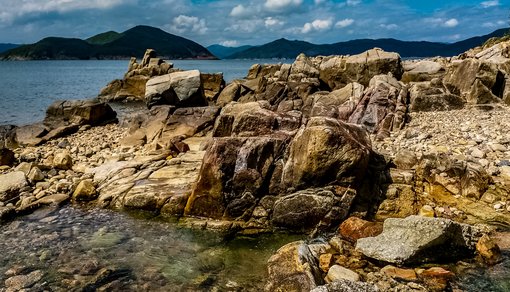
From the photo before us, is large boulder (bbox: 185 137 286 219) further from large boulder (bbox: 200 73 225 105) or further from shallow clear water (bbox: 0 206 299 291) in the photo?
large boulder (bbox: 200 73 225 105)

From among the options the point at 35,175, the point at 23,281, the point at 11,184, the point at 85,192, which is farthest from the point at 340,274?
the point at 35,175

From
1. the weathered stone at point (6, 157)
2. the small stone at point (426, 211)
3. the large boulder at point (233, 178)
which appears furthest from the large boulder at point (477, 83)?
the weathered stone at point (6, 157)

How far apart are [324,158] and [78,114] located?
88.0ft

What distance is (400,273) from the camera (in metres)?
9.92

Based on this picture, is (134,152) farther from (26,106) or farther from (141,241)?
(26,106)

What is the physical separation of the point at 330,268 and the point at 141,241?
5.93 metres

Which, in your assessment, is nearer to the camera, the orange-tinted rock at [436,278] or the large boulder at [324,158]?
the orange-tinted rock at [436,278]

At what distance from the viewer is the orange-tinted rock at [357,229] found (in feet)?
39.1

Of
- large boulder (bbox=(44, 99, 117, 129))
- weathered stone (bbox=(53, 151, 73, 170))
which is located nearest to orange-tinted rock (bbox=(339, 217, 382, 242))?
weathered stone (bbox=(53, 151, 73, 170))

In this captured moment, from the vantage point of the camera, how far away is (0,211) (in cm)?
1452

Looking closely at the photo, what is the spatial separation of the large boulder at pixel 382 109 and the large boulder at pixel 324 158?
352 inches

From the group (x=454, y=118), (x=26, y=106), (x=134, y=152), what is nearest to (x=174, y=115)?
(x=134, y=152)

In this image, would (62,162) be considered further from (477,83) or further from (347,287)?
(477,83)

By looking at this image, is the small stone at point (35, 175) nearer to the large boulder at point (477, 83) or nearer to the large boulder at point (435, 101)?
the large boulder at point (435, 101)
